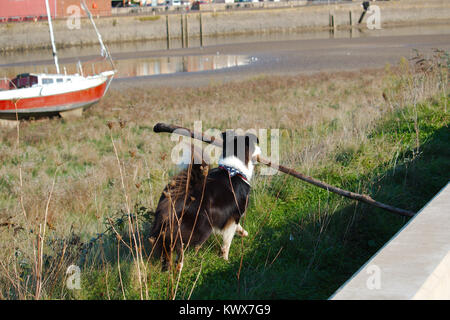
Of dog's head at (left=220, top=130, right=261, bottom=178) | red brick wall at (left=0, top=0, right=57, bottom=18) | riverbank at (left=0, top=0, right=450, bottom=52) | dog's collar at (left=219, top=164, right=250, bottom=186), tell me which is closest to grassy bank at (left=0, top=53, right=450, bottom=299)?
dog's collar at (left=219, top=164, right=250, bottom=186)

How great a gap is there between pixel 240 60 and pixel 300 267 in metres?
31.3

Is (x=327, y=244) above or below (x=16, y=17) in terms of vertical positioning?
below

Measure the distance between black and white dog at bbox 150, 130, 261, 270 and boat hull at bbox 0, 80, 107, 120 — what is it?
46.7ft

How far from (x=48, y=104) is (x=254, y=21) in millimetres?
46805

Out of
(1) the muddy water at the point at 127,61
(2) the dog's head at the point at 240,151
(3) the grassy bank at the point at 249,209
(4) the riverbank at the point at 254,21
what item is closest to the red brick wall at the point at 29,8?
(4) the riverbank at the point at 254,21

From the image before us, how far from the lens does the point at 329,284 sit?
13.7 ft

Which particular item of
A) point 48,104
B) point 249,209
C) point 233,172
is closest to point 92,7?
point 48,104

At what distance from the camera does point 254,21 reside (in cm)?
6138

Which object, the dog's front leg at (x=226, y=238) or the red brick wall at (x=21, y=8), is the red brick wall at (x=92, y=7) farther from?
the dog's front leg at (x=226, y=238)

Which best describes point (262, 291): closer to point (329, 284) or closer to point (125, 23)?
point (329, 284)

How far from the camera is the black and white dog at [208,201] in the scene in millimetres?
4258

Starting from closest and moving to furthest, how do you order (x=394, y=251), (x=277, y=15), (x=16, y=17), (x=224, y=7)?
1. (x=394, y=251)
2. (x=16, y=17)
3. (x=277, y=15)
4. (x=224, y=7)

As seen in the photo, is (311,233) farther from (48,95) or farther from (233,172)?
(48,95)

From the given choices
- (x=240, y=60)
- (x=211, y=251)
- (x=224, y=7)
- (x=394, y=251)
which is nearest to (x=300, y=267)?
(x=211, y=251)
